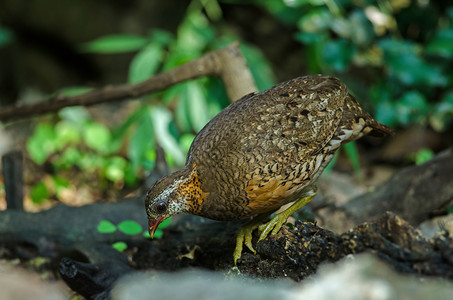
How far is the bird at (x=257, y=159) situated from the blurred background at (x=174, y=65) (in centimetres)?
175

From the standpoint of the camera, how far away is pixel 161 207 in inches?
115

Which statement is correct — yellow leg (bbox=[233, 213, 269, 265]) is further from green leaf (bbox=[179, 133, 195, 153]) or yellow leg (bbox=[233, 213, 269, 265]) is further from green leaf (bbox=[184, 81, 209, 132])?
green leaf (bbox=[179, 133, 195, 153])

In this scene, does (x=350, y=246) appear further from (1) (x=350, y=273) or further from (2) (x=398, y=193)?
(2) (x=398, y=193)

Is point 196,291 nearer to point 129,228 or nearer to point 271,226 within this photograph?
point 271,226

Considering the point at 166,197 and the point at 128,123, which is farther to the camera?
the point at 128,123

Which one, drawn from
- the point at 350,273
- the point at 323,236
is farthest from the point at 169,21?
the point at 350,273

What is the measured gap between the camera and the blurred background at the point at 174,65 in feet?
17.1

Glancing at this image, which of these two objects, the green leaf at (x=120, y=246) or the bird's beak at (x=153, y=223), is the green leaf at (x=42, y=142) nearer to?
the green leaf at (x=120, y=246)

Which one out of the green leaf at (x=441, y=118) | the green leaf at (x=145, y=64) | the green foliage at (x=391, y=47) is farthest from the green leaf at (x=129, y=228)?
the green leaf at (x=441, y=118)

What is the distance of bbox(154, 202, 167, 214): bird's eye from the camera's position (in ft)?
9.52

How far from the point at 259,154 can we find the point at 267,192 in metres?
0.22

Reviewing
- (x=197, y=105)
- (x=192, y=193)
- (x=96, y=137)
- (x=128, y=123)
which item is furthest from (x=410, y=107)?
(x=96, y=137)

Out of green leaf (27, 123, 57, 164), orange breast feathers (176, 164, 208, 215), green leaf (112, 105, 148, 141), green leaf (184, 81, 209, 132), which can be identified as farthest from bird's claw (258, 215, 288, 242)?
green leaf (27, 123, 57, 164)

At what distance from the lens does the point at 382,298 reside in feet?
5.28
